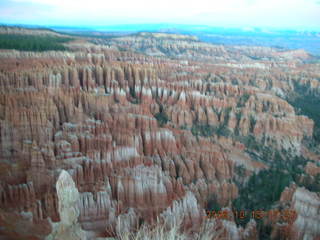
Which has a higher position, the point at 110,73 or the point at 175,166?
the point at 110,73

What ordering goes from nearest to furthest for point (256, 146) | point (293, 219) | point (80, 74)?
1. point (293, 219)
2. point (256, 146)
3. point (80, 74)

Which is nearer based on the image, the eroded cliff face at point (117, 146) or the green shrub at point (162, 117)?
the eroded cliff face at point (117, 146)

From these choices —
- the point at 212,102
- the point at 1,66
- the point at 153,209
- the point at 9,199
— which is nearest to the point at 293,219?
the point at 153,209

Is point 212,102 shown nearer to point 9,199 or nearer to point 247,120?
point 247,120

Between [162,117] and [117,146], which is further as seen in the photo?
[162,117]

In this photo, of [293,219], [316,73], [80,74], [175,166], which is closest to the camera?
[293,219]

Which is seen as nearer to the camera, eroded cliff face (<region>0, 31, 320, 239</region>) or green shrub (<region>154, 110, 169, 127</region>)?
eroded cliff face (<region>0, 31, 320, 239</region>)

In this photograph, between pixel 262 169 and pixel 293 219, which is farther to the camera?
pixel 262 169

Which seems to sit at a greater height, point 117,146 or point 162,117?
point 117,146
